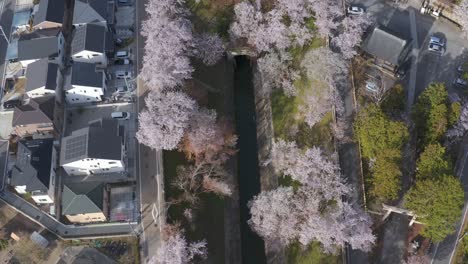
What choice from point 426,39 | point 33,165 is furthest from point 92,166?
point 426,39

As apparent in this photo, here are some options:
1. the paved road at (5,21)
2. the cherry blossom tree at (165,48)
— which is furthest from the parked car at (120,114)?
the paved road at (5,21)

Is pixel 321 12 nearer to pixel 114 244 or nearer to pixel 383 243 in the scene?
pixel 383 243

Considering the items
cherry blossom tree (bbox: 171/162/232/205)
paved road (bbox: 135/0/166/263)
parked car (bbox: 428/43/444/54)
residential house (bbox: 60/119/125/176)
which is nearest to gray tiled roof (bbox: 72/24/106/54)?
paved road (bbox: 135/0/166/263)

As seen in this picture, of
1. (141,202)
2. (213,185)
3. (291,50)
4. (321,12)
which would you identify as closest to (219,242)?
(213,185)

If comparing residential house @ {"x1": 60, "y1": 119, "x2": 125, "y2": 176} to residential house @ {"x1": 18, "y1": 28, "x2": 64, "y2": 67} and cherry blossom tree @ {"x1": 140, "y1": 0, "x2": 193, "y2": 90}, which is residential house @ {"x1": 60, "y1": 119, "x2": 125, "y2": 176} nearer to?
cherry blossom tree @ {"x1": 140, "y1": 0, "x2": 193, "y2": 90}

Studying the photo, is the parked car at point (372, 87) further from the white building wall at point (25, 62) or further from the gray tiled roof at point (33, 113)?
the white building wall at point (25, 62)

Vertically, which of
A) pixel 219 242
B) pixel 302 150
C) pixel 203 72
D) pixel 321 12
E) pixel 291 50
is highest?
pixel 321 12

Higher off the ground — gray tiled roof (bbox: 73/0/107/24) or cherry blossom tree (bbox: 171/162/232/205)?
gray tiled roof (bbox: 73/0/107/24)
